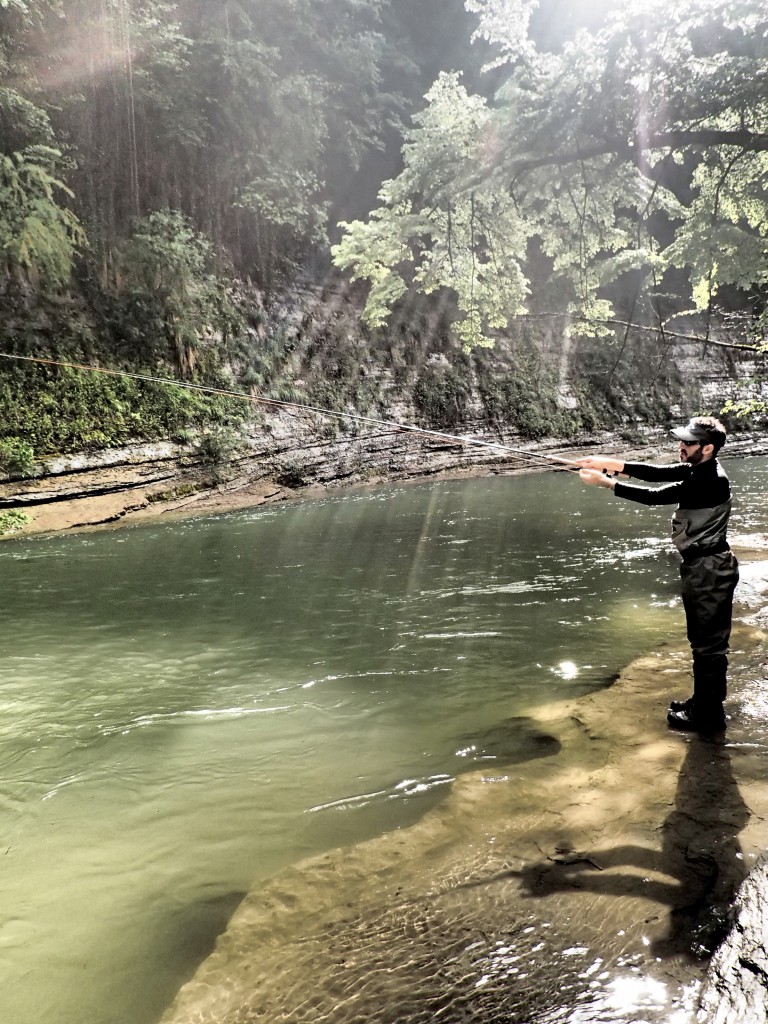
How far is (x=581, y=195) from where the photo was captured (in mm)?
9773

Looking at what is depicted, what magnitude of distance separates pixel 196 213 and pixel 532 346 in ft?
53.0

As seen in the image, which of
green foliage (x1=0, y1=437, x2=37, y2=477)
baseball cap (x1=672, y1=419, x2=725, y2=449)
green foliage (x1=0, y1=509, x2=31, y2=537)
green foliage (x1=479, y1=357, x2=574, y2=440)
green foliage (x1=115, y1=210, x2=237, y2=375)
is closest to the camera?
baseball cap (x1=672, y1=419, x2=725, y2=449)

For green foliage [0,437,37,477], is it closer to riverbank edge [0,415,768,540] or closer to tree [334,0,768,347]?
riverbank edge [0,415,768,540]

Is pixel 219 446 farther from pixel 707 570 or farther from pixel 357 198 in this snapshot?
pixel 357 198

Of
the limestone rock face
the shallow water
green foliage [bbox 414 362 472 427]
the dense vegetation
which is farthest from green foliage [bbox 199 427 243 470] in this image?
the limestone rock face

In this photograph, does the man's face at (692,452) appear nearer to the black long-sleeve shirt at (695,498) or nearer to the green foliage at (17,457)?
the black long-sleeve shirt at (695,498)

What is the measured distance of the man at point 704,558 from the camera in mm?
3689

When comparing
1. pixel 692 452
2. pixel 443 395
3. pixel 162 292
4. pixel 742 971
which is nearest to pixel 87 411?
pixel 162 292

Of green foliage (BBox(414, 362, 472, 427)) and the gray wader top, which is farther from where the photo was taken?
green foliage (BBox(414, 362, 472, 427))

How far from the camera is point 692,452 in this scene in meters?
3.71

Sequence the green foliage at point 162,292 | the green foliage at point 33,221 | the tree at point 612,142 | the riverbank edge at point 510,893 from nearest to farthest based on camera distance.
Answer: the riverbank edge at point 510,893
the tree at point 612,142
the green foliage at point 33,221
the green foliage at point 162,292

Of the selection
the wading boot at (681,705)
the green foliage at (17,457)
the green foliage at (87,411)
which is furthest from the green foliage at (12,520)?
the wading boot at (681,705)

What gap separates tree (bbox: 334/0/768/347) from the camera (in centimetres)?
659

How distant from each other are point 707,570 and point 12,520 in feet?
43.7
